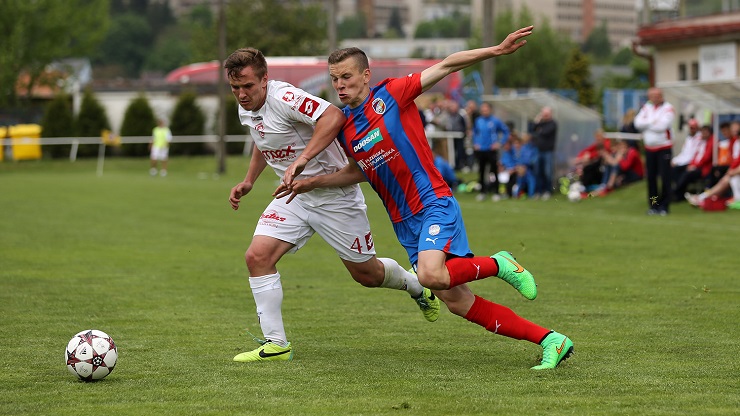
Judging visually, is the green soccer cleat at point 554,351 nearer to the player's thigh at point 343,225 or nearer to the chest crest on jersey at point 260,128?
the player's thigh at point 343,225

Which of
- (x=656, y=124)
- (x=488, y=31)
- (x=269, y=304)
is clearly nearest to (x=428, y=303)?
(x=269, y=304)

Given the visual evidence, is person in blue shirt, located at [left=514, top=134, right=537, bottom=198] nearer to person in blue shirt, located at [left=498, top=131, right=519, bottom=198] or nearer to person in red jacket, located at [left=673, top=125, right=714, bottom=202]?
person in blue shirt, located at [left=498, top=131, right=519, bottom=198]

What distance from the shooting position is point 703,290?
10492 millimetres

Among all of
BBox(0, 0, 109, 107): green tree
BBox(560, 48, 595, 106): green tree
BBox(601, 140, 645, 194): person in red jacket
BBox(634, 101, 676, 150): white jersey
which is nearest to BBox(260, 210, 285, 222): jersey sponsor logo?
BBox(634, 101, 676, 150): white jersey

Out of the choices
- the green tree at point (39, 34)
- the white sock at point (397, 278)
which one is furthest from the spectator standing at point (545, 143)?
the green tree at point (39, 34)

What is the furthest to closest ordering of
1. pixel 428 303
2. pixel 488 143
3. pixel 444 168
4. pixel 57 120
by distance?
pixel 57 120 < pixel 488 143 < pixel 444 168 < pixel 428 303

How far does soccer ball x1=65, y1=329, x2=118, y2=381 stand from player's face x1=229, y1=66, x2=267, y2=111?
179cm

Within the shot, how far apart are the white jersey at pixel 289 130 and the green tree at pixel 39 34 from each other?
50477mm

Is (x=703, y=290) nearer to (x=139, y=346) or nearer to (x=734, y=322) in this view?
(x=734, y=322)

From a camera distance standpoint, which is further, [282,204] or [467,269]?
[282,204]

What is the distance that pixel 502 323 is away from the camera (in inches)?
271

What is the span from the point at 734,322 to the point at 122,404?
4.82 m

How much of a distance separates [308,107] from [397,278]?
145 centimetres

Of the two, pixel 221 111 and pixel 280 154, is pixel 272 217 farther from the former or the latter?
pixel 221 111
